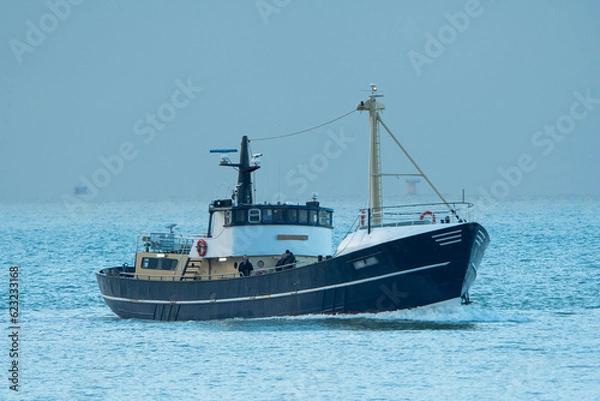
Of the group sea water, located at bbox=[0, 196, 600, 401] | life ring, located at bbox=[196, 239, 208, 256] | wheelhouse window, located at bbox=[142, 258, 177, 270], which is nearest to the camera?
sea water, located at bbox=[0, 196, 600, 401]

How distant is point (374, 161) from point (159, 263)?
36.3ft

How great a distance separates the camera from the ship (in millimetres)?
42312

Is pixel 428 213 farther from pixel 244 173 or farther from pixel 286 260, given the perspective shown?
pixel 244 173

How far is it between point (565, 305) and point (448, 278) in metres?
10.5

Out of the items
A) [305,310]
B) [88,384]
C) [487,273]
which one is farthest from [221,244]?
[487,273]

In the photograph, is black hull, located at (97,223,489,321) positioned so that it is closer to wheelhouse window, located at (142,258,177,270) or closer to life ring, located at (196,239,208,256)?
life ring, located at (196,239,208,256)

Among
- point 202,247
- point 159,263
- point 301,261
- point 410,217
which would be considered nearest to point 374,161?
point 410,217

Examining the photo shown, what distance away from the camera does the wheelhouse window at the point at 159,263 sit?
50.3m

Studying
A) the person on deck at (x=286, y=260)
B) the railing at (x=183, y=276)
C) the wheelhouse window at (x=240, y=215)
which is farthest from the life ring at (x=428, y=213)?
the wheelhouse window at (x=240, y=215)

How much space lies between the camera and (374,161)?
148ft

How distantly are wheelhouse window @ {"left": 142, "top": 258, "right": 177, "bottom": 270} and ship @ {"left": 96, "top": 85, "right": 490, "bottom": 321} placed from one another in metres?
0.05

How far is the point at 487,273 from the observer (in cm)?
6925

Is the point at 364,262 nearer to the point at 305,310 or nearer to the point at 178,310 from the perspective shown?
the point at 305,310

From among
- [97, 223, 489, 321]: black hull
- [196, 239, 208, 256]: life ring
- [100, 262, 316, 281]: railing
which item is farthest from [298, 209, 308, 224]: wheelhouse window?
[97, 223, 489, 321]: black hull
